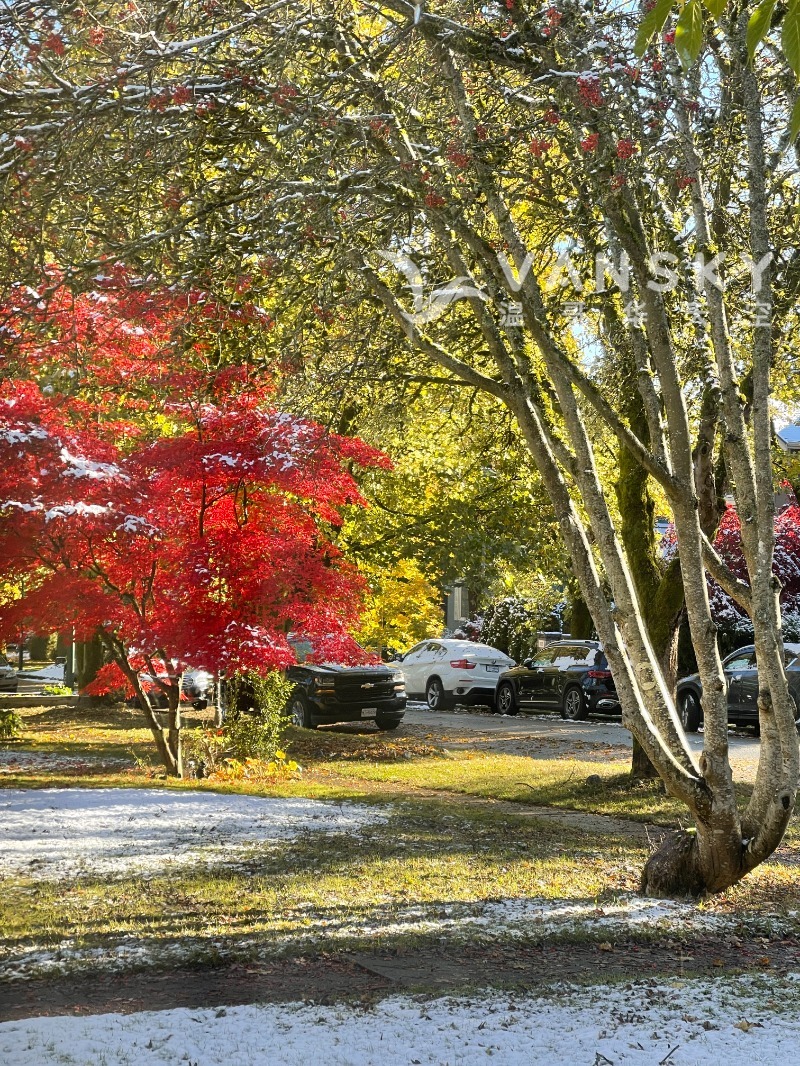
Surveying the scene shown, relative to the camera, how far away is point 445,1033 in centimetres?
477

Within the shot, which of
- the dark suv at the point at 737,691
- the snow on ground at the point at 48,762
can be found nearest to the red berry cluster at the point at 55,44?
the snow on ground at the point at 48,762

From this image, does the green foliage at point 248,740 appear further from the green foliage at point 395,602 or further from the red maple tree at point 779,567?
the red maple tree at point 779,567

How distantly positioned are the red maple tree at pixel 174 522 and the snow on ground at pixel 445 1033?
265 inches

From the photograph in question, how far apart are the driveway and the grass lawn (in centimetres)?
257

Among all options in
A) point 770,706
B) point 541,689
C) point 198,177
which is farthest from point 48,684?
point 770,706

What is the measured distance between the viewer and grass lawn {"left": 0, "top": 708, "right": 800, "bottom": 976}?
6531 mm

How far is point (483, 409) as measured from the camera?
1422 centimetres

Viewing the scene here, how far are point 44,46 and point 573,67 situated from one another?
125 inches

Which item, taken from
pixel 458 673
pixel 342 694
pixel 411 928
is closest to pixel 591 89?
pixel 411 928

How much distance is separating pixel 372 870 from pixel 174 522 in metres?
5.31

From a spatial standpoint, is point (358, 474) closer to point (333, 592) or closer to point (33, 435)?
point (333, 592)

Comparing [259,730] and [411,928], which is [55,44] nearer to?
[411,928]

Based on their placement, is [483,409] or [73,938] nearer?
[73,938]

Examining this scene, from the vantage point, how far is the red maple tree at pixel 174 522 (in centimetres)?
1123
